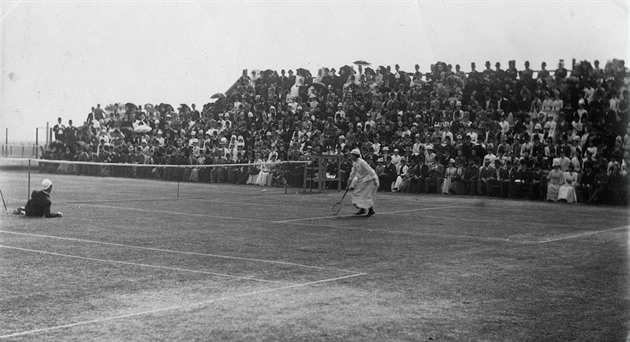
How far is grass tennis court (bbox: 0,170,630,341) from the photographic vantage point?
26.3ft

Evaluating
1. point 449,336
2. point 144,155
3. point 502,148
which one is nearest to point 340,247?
point 449,336

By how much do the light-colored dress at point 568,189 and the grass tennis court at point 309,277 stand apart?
6391 mm

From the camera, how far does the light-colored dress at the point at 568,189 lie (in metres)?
27.4

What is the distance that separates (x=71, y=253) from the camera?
12758 millimetres

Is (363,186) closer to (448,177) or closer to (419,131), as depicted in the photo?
(448,177)

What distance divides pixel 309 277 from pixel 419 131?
866 inches

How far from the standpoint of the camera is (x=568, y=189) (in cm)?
2739

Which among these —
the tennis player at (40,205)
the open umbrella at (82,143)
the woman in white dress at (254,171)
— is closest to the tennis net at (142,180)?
the woman in white dress at (254,171)

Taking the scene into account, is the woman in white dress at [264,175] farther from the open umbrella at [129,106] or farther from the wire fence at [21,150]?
the wire fence at [21,150]

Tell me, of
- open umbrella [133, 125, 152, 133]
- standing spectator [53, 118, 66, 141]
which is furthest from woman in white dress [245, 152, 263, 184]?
standing spectator [53, 118, 66, 141]

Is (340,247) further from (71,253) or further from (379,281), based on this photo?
(71,253)

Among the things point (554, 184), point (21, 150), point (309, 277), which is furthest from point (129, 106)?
point (309, 277)

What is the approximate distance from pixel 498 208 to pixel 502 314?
618 inches

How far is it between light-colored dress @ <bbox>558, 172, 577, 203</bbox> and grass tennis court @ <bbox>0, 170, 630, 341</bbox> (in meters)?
6.39
